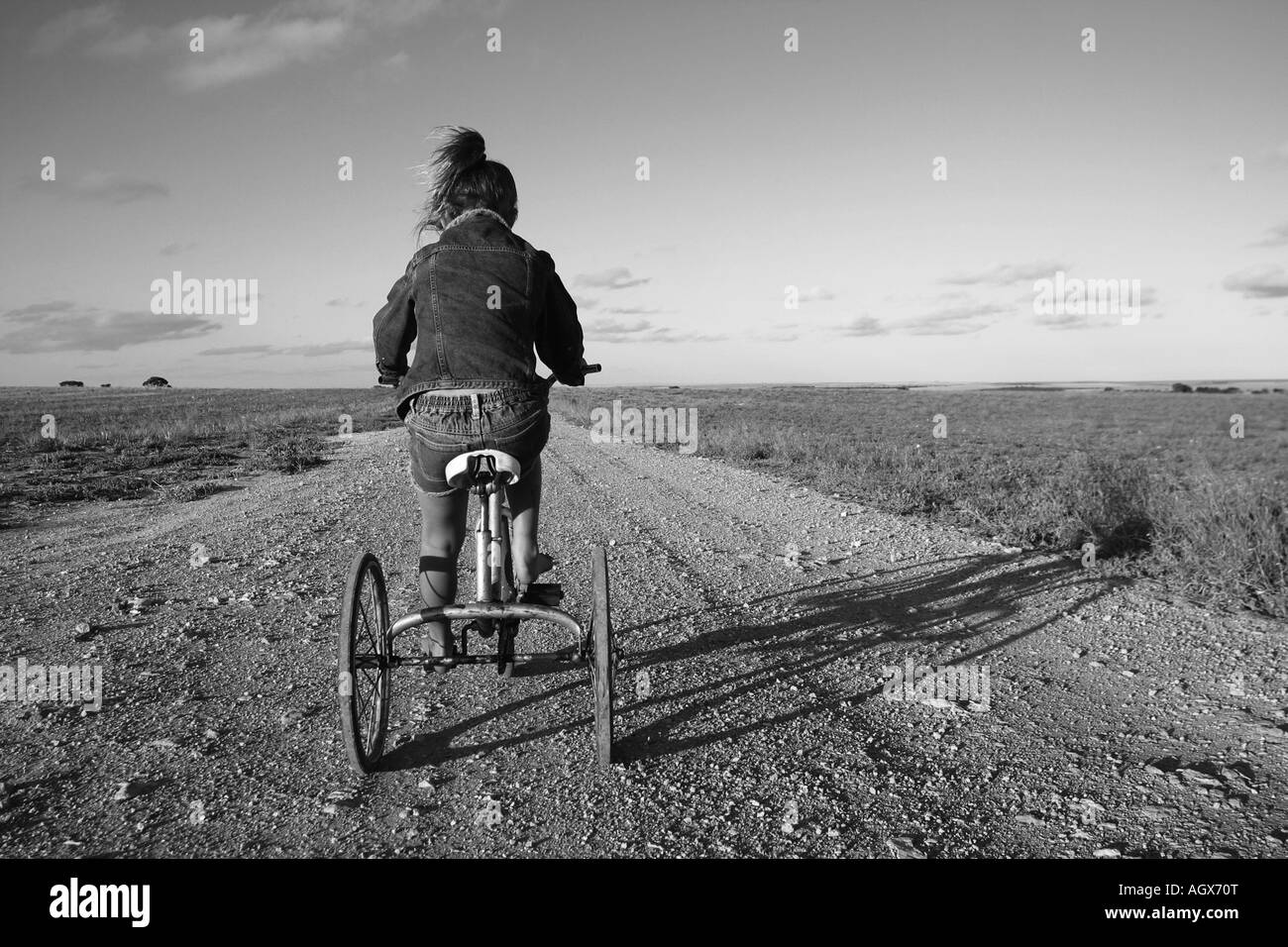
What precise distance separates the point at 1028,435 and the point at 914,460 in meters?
19.5

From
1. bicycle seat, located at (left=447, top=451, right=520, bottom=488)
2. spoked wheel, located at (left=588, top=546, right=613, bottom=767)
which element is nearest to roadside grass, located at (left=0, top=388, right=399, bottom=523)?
bicycle seat, located at (left=447, top=451, right=520, bottom=488)

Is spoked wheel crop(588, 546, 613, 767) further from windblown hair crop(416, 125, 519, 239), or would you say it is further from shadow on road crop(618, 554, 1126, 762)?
windblown hair crop(416, 125, 519, 239)

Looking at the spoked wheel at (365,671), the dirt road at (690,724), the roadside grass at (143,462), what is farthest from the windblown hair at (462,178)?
the roadside grass at (143,462)

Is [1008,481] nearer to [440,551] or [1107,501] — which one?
[1107,501]

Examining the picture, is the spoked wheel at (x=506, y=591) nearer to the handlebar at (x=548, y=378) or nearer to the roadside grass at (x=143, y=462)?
the handlebar at (x=548, y=378)

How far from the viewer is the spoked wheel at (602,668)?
9.71ft

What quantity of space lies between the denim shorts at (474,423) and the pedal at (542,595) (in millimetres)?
657

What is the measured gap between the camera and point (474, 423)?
2936mm

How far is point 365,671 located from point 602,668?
1215 mm

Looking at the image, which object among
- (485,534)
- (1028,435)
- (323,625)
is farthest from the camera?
(1028,435)

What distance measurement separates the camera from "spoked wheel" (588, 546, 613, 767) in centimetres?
296
